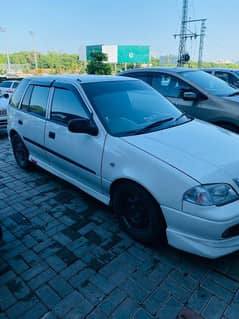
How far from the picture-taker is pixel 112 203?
110 inches

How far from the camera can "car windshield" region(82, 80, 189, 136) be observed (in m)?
2.75

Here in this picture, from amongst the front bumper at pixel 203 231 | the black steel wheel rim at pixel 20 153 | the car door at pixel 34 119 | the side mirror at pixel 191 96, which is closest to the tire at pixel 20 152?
the black steel wheel rim at pixel 20 153

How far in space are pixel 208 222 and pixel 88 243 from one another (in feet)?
4.19

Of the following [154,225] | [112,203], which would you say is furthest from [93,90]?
[154,225]

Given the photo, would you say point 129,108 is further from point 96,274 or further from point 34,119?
point 96,274

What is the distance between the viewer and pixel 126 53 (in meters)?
41.2

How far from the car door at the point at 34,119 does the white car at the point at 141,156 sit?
16 millimetres

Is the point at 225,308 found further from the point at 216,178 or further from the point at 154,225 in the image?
the point at 216,178

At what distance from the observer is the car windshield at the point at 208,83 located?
5.03 metres

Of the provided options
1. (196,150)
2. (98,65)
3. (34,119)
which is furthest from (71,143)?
(98,65)

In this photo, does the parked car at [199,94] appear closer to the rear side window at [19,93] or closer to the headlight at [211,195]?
the rear side window at [19,93]

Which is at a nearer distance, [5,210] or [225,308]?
[225,308]

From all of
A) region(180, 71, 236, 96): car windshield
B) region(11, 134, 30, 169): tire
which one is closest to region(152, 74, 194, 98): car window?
region(180, 71, 236, 96): car windshield

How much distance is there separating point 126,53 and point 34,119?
1618 inches
